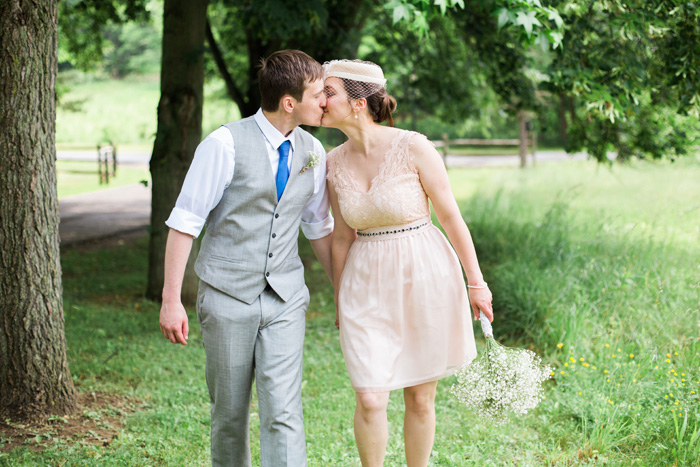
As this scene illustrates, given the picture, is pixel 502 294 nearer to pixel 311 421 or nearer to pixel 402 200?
pixel 311 421

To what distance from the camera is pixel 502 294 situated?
6367 millimetres

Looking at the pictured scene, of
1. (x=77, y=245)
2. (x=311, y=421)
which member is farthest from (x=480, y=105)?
(x=311, y=421)

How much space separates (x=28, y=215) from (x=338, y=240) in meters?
1.90

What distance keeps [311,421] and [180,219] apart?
7.23 feet

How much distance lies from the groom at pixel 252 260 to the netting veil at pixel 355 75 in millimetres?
161

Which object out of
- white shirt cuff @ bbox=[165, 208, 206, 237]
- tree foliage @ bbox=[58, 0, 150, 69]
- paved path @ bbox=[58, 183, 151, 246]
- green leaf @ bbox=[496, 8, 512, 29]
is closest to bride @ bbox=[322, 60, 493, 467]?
white shirt cuff @ bbox=[165, 208, 206, 237]

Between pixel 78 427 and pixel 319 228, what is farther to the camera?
pixel 78 427

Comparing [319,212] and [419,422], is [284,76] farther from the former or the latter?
[419,422]

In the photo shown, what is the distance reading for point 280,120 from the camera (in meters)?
2.80

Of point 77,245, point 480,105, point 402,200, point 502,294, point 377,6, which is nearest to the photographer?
point 402,200

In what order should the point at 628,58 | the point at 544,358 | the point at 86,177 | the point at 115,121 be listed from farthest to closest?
the point at 115,121 < the point at 86,177 < the point at 628,58 < the point at 544,358

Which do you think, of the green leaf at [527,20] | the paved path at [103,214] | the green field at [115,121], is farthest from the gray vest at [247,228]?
the green field at [115,121]

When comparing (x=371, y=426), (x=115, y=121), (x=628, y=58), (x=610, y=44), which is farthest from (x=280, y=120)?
(x=115, y=121)

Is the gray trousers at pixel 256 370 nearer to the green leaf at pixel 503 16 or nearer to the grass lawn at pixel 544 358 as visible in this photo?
the grass lawn at pixel 544 358
